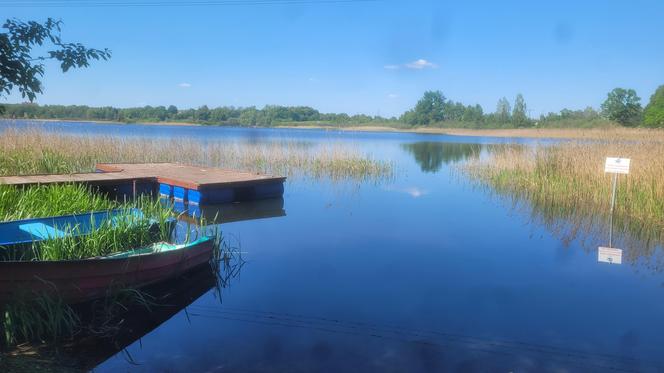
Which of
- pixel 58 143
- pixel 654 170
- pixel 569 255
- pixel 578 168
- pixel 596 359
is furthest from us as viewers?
pixel 58 143

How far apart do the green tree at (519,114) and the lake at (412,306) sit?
53.5 m

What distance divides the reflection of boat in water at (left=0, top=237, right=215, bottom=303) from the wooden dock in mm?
4745

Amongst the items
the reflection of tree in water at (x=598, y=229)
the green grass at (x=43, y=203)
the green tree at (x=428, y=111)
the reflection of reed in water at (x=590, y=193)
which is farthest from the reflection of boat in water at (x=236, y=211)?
the green tree at (x=428, y=111)

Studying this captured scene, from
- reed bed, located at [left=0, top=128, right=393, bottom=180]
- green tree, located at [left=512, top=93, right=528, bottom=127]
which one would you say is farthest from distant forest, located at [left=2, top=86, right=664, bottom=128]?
reed bed, located at [left=0, top=128, right=393, bottom=180]

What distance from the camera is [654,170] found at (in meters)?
10.1

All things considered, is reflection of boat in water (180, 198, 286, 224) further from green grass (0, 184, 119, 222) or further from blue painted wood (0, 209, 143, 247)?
blue painted wood (0, 209, 143, 247)

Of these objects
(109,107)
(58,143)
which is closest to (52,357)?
(58,143)

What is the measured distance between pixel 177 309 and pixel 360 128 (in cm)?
6819

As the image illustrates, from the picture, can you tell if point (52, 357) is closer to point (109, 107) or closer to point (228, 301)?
point (228, 301)

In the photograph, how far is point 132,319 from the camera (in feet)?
15.1

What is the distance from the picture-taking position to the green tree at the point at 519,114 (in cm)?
5894

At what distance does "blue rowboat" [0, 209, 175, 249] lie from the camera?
195 inches

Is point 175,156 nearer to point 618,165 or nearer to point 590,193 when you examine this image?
point 590,193

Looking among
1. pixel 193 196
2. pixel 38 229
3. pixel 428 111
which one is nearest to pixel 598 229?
pixel 193 196
